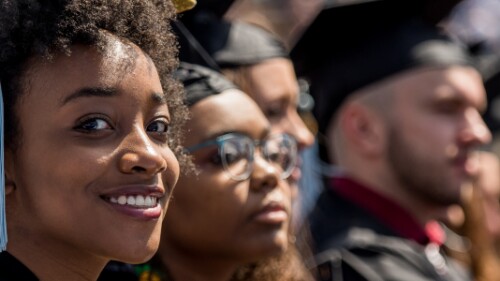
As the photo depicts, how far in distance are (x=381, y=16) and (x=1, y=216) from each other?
10.5ft

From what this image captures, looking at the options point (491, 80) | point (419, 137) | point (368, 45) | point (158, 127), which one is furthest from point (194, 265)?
point (491, 80)

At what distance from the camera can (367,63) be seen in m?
5.19

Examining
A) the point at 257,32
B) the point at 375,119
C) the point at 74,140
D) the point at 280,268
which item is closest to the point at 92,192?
the point at 74,140

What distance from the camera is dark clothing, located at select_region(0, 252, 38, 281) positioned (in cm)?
246

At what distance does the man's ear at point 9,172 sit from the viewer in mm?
2482

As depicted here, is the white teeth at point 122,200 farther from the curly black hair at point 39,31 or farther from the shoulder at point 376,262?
the shoulder at point 376,262

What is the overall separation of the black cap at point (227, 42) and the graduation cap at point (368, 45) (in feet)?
2.03

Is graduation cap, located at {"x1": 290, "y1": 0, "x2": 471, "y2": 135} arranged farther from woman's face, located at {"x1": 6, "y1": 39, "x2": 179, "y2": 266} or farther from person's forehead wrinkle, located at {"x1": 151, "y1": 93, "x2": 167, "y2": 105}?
woman's face, located at {"x1": 6, "y1": 39, "x2": 179, "y2": 266}

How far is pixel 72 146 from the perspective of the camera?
7.91 ft

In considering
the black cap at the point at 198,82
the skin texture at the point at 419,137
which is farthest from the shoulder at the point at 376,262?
the black cap at the point at 198,82

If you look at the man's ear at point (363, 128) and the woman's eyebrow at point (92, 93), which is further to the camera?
the man's ear at point (363, 128)

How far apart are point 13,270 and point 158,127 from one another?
522 millimetres

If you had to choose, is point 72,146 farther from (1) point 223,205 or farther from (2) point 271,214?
(2) point 271,214

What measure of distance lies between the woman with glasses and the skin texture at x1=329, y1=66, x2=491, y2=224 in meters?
1.48
